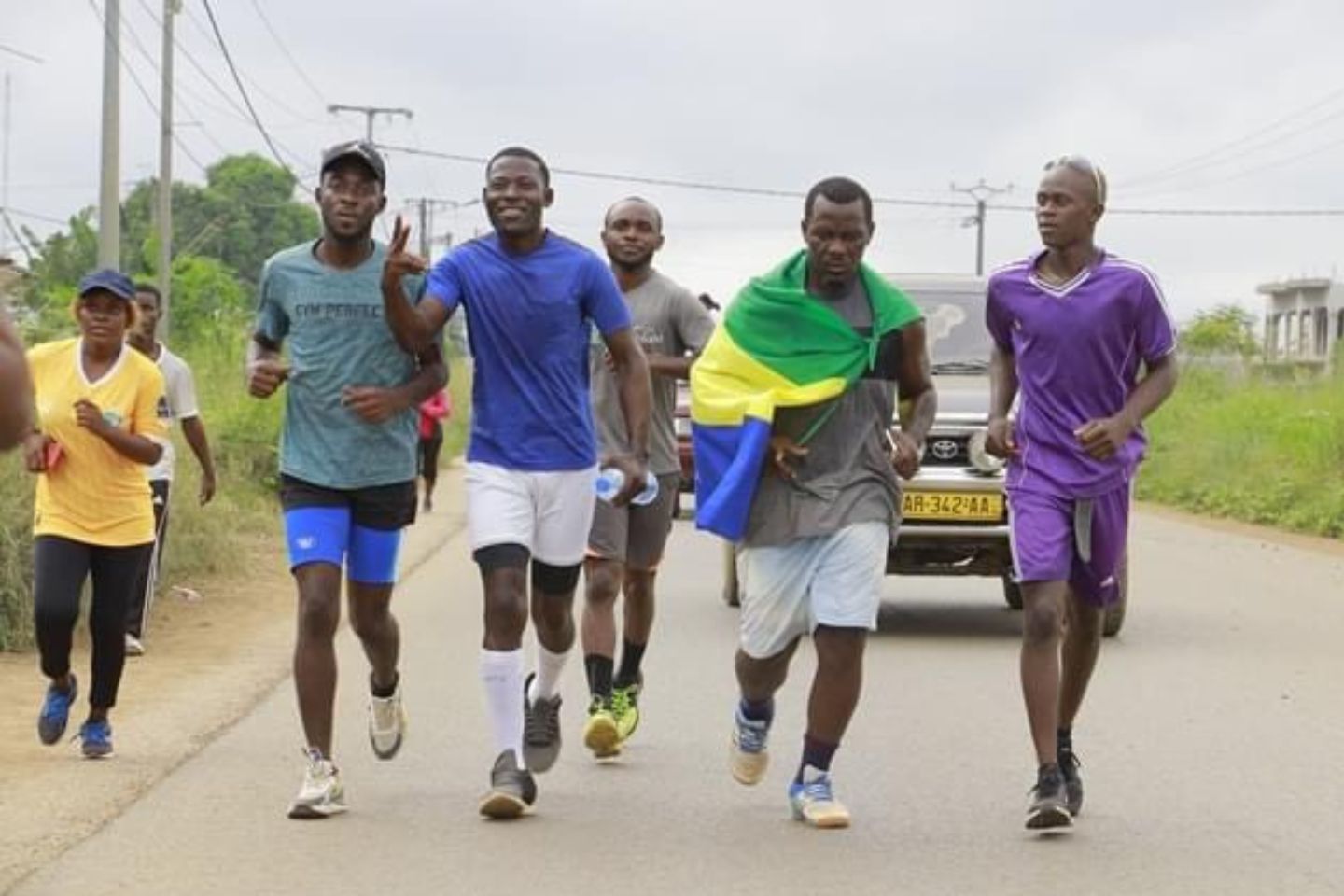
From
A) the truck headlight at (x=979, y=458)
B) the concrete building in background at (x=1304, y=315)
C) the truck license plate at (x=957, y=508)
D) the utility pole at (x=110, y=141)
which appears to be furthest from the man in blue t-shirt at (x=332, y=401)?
the concrete building in background at (x=1304, y=315)

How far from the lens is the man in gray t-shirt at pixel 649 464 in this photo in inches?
367

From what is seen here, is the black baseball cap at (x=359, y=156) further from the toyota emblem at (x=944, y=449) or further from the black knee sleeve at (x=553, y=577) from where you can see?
the toyota emblem at (x=944, y=449)

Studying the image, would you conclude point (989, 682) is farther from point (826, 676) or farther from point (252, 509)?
point (252, 509)

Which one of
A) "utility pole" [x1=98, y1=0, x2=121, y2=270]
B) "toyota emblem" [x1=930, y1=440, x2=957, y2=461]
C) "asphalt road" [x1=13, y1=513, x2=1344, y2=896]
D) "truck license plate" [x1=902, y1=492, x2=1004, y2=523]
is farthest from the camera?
"utility pole" [x1=98, y1=0, x2=121, y2=270]

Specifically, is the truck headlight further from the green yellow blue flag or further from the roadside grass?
the roadside grass

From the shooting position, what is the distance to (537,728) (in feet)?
28.3

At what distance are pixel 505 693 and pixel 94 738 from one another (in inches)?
75.6

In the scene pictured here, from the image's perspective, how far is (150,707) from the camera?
10766 millimetres

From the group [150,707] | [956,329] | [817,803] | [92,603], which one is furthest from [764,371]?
[956,329]

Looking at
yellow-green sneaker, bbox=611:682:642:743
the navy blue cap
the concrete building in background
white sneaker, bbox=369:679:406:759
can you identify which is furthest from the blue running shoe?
the concrete building in background

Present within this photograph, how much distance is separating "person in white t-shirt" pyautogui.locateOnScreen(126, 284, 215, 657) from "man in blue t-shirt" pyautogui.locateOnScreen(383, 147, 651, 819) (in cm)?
327

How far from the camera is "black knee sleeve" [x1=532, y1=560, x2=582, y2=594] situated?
27.2ft

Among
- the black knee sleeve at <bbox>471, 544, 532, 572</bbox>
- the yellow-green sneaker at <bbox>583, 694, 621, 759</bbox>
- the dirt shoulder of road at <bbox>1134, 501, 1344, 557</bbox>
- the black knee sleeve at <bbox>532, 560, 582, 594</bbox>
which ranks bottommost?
the dirt shoulder of road at <bbox>1134, 501, 1344, 557</bbox>

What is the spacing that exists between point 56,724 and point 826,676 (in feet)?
9.87
